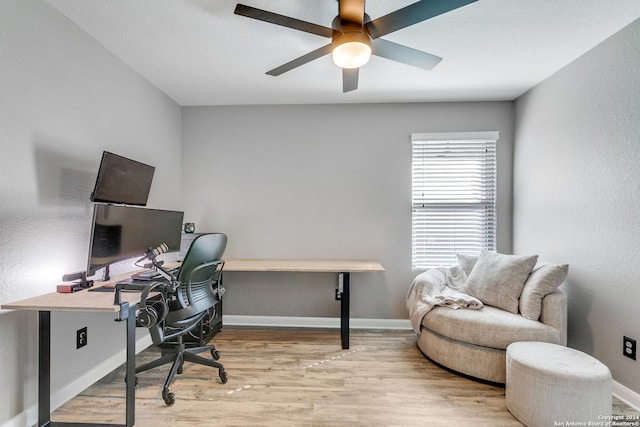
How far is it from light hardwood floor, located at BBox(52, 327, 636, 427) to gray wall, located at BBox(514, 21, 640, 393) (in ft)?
1.87

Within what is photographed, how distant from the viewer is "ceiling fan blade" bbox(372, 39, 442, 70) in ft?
5.66

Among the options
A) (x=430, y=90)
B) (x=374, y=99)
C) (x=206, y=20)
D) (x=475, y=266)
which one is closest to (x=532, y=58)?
(x=430, y=90)

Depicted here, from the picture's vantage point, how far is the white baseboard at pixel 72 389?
1676 millimetres

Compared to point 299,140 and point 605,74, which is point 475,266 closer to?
point 605,74

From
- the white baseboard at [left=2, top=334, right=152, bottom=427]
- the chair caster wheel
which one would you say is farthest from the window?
the white baseboard at [left=2, top=334, right=152, bottom=427]

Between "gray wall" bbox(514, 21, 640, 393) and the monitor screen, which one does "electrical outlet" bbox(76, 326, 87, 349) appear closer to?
the monitor screen

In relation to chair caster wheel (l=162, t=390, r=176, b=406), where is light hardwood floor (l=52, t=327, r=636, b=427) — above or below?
below

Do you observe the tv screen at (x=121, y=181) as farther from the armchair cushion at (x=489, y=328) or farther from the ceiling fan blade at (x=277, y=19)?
the armchair cushion at (x=489, y=328)

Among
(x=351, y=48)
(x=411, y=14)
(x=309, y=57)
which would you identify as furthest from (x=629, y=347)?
(x=309, y=57)

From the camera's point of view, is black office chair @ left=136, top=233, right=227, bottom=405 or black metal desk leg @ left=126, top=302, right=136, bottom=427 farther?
black office chair @ left=136, top=233, right=227, bottom=405

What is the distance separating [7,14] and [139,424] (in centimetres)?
243

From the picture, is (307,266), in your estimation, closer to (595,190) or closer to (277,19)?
(277,19)

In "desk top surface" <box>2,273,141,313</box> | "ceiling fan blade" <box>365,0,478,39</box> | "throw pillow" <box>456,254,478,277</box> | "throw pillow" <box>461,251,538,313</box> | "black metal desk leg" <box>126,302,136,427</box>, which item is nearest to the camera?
"ceiling fan blade" <box>365,0,478,39</box>

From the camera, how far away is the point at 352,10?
57.4 inches
